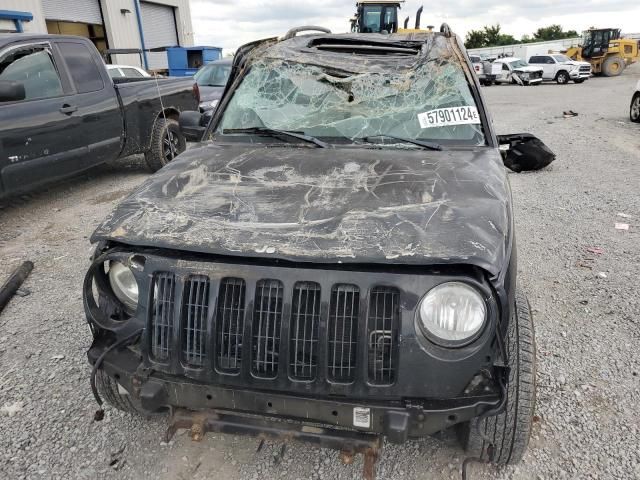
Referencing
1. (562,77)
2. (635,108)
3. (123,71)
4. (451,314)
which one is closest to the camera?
(451,314)

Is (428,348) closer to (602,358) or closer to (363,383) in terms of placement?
(363,383)

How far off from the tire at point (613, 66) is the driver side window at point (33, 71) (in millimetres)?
35209

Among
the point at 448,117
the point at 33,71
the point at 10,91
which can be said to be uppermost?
the point at 33,71

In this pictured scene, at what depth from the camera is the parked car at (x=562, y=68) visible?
27.8 meters

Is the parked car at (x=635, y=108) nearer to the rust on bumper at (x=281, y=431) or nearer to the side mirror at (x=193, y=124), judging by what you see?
the side mirror at (x=193, y=124)

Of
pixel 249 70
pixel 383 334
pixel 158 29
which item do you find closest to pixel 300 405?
pixel 383 334

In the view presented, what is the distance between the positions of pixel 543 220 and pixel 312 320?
456cm

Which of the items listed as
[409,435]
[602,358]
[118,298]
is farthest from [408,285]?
[602,358]

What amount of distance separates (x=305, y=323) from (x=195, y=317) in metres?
0.43

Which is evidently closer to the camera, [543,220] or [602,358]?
[602,358]

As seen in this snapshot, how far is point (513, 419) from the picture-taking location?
200cm

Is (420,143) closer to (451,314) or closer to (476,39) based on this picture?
(451,314)

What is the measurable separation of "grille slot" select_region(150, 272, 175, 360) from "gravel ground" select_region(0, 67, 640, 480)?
30.1 inches

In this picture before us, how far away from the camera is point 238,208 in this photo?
7.04 ft
